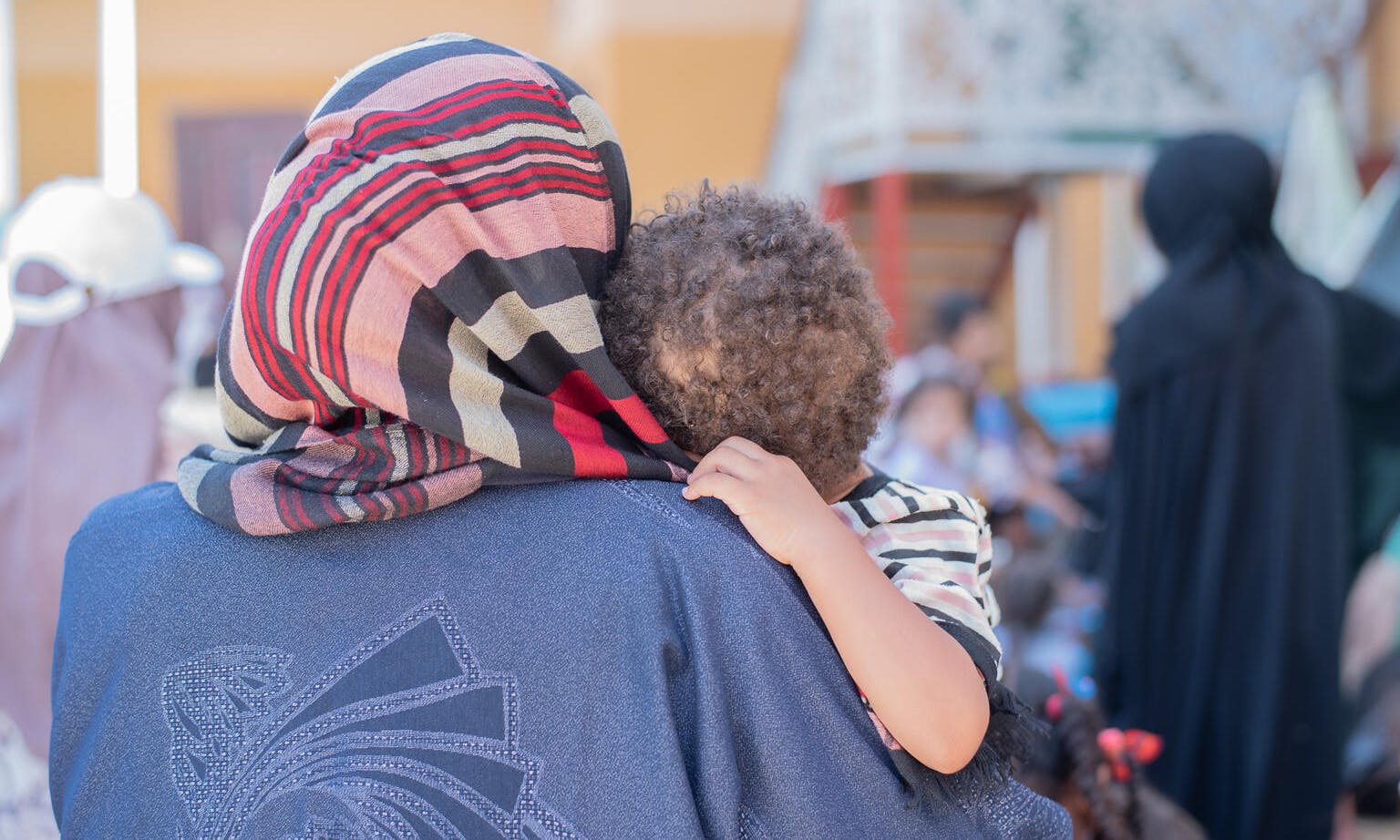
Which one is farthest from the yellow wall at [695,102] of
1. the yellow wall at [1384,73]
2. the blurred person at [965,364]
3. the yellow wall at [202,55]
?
the blurred person at [965,364]

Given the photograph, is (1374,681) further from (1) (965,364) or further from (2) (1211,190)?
(1) (965,364)

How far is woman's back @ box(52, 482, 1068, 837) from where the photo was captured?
3.76 feet

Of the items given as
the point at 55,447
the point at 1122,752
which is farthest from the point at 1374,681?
the point at 55,447

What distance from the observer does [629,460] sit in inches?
49.6

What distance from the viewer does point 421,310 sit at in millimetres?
1195

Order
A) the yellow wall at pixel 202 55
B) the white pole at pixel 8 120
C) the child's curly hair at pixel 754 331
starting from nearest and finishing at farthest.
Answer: the child's curly hair at pixel 754 331, the white pole at pixel 8 120, the yellow wall at pixel 202 55

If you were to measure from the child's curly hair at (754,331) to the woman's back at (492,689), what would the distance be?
0.12m

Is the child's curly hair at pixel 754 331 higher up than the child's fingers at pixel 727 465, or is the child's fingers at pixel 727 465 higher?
the child's curly hair at pixel 754 331

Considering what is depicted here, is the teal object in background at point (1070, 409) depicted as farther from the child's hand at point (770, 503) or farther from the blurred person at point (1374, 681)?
the child's hand at point (770, 503)

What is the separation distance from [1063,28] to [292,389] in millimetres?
5565

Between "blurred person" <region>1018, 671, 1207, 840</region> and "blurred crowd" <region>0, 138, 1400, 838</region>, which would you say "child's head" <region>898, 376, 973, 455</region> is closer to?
"blurred crowd" <region>0, 138, 1400, 838</region>

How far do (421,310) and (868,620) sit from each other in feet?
1.71

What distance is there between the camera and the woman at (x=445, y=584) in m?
1.15

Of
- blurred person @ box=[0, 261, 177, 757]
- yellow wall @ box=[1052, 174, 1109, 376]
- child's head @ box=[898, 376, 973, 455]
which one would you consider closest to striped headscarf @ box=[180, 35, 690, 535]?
blurred person @ box=[0, 261, 177, 757]
